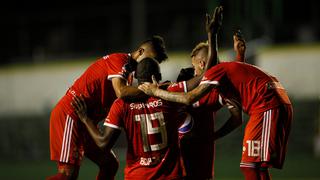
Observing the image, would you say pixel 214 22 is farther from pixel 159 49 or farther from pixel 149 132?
pixel 149 132

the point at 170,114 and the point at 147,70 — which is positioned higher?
the point at 147,70

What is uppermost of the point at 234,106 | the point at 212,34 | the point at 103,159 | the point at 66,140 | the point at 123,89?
the point at 212,34

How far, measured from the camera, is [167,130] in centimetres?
688

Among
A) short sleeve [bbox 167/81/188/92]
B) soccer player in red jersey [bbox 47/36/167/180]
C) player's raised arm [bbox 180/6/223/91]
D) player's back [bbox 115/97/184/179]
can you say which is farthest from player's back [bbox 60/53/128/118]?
player's back [bbox 115/97/184/179]

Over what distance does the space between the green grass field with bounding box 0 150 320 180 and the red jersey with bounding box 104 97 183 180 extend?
7661 mm

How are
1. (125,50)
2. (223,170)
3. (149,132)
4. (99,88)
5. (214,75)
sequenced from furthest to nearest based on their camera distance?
(125,50)
(223,170)
(99,88)
(214,75)
(149,132)

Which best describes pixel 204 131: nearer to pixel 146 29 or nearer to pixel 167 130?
pixel 167 130

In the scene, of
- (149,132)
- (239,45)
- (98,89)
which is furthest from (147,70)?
(239,45)

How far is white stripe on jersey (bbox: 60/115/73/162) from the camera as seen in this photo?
8.46 meters

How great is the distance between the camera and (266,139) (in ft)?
24.4

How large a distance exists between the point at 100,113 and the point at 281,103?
2.42m

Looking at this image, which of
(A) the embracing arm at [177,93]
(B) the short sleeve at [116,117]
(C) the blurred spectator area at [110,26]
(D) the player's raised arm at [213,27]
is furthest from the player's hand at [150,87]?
(C) the blurred spectator area at [110,26]

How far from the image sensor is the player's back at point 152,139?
22.4ft

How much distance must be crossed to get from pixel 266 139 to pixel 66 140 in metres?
2.62
